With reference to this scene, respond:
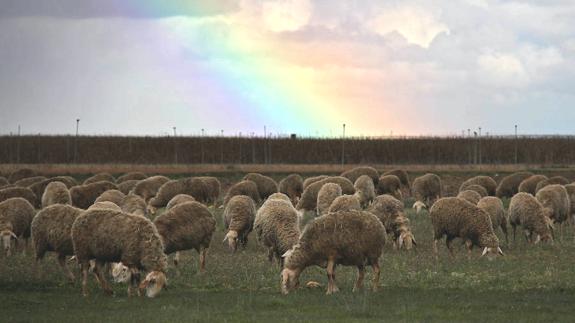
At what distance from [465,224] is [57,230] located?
11583 mm

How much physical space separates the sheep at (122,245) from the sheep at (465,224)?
9.95m

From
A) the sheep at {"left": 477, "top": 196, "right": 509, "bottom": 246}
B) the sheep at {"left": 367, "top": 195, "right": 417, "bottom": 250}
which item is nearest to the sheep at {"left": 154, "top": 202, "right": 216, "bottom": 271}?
the sheep at {"left": 367, "top": 195, "right": 417, "bottom": 250}

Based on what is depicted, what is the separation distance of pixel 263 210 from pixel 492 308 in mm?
8826

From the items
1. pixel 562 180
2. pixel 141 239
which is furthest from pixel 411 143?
pixel 141 239

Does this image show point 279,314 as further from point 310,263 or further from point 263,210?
point 263,210

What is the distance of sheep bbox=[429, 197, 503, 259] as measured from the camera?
1106 inches

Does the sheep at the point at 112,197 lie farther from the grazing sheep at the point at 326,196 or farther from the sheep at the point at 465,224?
the sheep at the point at 465,224

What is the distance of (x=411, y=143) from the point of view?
301 ft

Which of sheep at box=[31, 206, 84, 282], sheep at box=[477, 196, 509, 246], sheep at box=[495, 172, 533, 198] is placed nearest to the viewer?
sheep at box=[31, 206, 84, 282]

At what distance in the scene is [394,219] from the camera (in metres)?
31.0

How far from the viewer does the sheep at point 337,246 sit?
20.7 metres

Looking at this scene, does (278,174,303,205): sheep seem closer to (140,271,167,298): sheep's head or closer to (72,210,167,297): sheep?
(72,210,167,297): sheep

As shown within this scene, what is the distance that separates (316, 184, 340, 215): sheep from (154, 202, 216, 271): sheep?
37.7ft

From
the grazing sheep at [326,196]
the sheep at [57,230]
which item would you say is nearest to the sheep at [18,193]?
the grazing sheep at [326,196]
